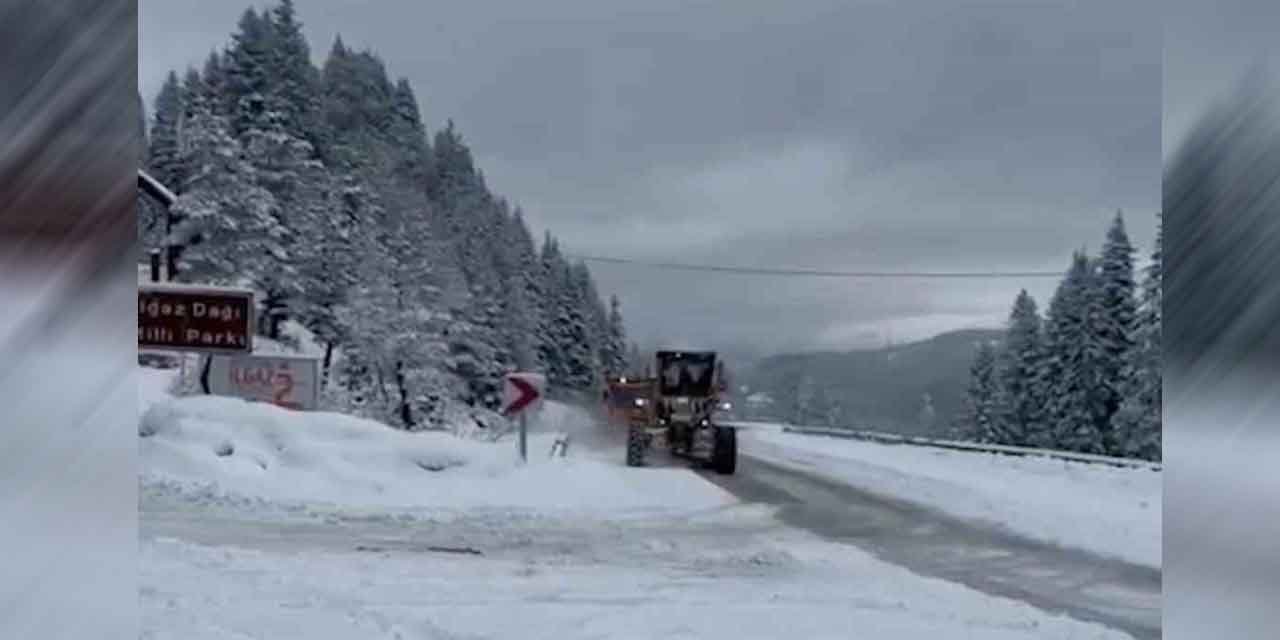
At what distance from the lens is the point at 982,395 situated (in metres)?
58.1

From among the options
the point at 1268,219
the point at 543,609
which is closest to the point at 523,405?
the point at 543,609

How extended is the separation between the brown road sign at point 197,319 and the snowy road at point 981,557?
6.51 metres

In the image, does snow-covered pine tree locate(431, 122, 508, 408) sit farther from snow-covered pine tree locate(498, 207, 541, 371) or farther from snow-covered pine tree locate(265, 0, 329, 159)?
snow-covered pine tree locate(265, 0, 329, 159)

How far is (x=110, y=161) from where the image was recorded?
4.26 feet

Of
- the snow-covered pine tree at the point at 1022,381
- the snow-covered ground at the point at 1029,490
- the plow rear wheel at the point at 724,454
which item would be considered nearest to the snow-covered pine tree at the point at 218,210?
the snow-covered ground at the point at 1029,490

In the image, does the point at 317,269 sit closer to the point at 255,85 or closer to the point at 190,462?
the point at 255,85

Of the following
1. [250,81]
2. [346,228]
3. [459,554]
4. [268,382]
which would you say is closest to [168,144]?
[250,81]

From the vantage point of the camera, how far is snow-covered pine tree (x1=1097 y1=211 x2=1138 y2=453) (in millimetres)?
37375

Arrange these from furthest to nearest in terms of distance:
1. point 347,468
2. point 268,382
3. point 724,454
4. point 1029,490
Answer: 1. point 724,454
2. point 268,382
3. point 1029,490
4. point 347,468

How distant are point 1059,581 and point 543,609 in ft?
16.8

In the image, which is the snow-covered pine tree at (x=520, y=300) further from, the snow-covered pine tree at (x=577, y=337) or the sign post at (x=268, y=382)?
the sign post at (x=268, y=382)

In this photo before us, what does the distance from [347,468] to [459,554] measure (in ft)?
19.5

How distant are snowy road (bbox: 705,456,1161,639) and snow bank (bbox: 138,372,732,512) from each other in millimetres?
1700

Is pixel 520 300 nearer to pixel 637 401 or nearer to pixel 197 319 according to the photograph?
pixel 637 401
